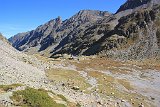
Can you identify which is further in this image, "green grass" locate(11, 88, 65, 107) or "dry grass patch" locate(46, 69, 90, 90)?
"dry grass patch" locate(46, 69, 90, 90)

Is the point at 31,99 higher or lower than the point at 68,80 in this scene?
higher

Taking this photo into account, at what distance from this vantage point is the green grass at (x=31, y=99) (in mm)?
28125

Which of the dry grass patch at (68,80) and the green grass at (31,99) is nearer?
the green grass at (31,99)

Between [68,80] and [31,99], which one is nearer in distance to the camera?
[31,99]

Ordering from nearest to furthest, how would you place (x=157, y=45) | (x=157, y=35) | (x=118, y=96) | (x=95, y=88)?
(x=118, y=96) → (x=95, y=88) → (x=157, y=45) → (x=157, y=35)

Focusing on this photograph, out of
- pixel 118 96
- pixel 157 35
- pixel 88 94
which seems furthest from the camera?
pixel 157 35

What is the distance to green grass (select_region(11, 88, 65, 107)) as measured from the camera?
2812 cm

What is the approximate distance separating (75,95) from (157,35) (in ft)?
504

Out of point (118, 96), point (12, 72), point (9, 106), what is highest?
point (12, 72)

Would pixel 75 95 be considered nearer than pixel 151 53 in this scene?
Yes

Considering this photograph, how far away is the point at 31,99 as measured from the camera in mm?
28828

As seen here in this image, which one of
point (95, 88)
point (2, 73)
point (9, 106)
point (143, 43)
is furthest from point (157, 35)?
point (9, 106)

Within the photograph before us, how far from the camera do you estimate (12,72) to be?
44312mm

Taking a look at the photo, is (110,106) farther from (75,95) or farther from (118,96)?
(118,96)
